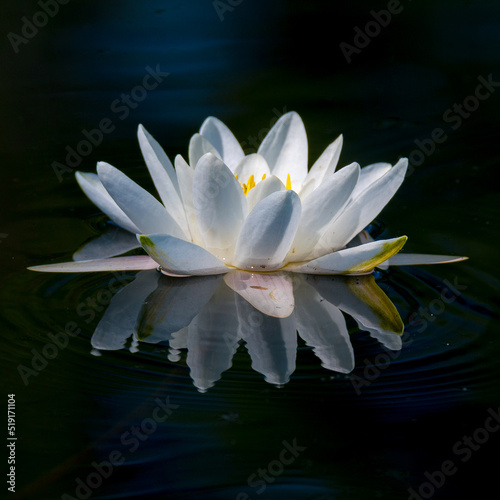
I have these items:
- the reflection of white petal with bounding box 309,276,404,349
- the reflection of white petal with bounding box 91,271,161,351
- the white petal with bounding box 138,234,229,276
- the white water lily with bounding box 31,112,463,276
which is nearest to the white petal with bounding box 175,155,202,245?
the white water lily with bounding box 31,112,463,276

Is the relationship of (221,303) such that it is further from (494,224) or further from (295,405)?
(494,224)

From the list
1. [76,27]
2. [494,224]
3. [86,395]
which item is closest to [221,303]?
[86,395]

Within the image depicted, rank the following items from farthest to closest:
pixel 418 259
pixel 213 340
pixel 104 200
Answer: pixel 104 200 < pixel 418 259 < pixel 213 340

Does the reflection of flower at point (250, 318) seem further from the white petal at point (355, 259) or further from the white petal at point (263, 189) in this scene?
the white petal at point (263, 189)

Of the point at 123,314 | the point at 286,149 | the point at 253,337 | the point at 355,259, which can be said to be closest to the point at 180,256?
the point at 123,314

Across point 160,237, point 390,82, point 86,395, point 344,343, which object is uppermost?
point 390,82

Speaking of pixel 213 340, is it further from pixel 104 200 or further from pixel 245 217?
pixel 104 200
